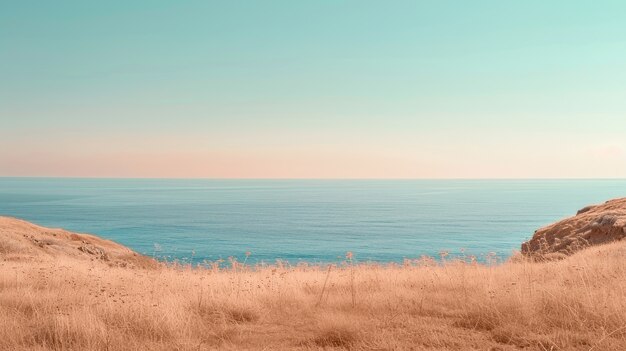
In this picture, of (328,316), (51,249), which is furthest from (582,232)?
(51,249)

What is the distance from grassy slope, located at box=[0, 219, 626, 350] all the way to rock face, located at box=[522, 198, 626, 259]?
8.91 metres

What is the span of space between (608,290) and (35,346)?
363 inches

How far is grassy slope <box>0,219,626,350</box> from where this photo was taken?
6727 mm

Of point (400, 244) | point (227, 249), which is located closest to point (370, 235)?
point (400, 244)

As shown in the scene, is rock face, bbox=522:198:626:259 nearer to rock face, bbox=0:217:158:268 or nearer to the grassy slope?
the grassy slope

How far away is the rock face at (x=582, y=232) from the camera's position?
63.1 ft

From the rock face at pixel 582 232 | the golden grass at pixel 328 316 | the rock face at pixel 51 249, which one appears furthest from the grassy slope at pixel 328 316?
the rock face at pixel 51 249

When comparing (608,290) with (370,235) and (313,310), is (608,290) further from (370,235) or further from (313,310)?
(370,235)

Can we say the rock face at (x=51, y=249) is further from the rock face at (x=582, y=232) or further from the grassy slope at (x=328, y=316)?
the rock face at (x=582, y=232)

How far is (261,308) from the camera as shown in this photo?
9.07m

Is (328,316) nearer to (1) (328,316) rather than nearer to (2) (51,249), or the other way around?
(1) (328,316)

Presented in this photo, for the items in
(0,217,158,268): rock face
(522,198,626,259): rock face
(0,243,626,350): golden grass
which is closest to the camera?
(0,243,626,350): golden grass

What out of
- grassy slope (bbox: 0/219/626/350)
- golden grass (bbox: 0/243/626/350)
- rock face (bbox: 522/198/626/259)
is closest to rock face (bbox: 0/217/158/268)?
grassy slope (bbox: 0/219/626/350)

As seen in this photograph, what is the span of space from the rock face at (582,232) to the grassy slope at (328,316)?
891 cm
